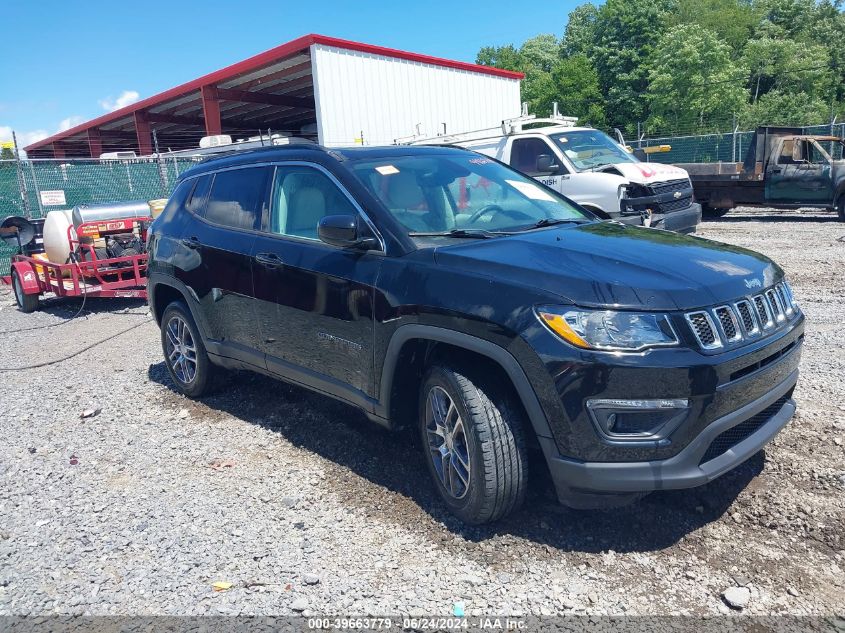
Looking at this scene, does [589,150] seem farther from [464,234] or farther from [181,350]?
[464,234]

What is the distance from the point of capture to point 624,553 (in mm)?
3072

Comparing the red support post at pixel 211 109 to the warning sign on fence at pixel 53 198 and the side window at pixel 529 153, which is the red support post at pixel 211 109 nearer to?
the warning sign on fence at pixel 53 198

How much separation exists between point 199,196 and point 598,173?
7.00 m

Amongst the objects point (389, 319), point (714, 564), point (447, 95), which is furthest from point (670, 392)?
point (447, 95)

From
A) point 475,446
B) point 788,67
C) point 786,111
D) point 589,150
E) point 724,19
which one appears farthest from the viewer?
point 724,19

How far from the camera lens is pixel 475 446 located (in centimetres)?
305

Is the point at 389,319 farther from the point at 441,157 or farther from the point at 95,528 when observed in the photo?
the point at 95,528

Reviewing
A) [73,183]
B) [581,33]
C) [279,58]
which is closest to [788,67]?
[581,33]

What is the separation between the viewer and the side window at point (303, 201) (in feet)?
13.0

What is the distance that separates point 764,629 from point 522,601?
93 centimetres

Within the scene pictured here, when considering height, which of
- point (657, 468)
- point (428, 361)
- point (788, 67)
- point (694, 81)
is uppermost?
point (788, 67)

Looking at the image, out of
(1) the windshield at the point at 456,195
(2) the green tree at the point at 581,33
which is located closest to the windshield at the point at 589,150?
(1) the windshield at the point at 456,195

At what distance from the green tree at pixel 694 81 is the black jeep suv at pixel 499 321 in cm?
3987

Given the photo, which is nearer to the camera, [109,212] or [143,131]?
[109,212]
